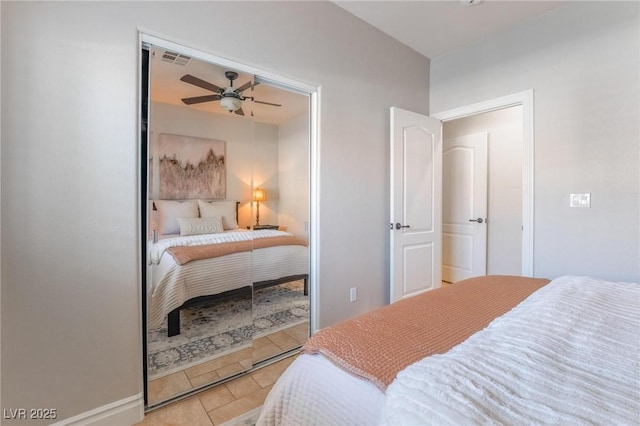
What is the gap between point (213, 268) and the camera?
2035 millimetres

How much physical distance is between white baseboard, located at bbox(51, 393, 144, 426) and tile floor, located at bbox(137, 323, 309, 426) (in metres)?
0.06

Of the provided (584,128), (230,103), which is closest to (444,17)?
(584,128)

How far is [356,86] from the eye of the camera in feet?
8.53

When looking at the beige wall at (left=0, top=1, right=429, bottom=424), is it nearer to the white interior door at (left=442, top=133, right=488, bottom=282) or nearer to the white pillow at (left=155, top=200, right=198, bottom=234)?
the white pillow at (left=155, top=200, right=198, bottom=234)

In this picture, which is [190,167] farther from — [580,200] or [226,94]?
[580,200]

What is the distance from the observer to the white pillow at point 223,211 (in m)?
1.97

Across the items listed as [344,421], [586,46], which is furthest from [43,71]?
[586,46]

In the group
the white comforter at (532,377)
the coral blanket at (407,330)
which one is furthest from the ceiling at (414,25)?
the white comforter at (532,377)

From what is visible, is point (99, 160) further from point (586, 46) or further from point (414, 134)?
point (586, 46)

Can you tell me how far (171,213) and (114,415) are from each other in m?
1.06

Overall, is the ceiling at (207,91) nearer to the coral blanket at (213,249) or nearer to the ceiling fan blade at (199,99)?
the ceiling fan blade at (199,99)

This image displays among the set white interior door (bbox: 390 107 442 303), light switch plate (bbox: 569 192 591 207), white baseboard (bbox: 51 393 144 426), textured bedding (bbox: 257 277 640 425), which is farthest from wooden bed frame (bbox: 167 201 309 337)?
light switch plate (bbox: 569 192 591 207)

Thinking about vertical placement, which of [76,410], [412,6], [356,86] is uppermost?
[412,6]

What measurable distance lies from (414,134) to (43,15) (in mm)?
2699
